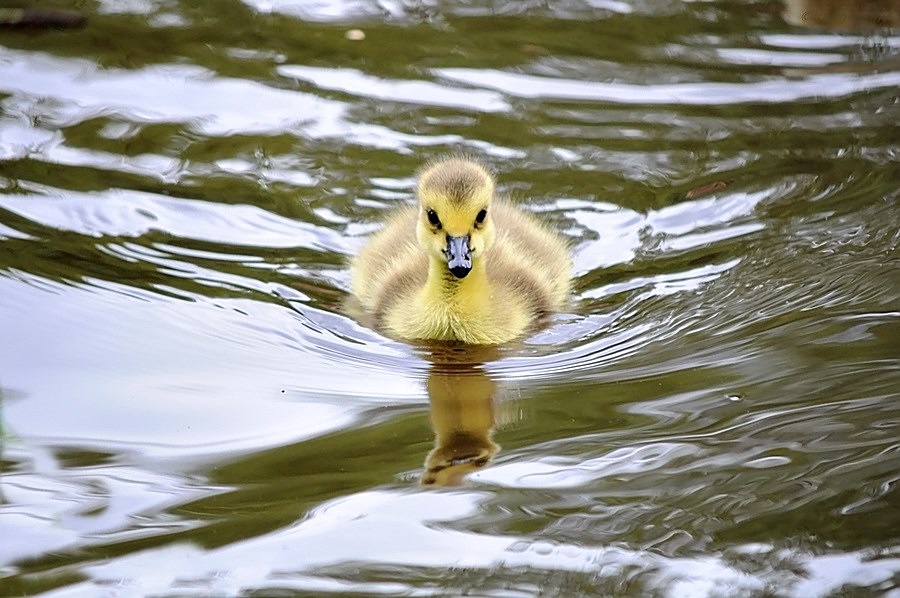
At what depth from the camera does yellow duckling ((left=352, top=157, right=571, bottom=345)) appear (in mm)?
4645

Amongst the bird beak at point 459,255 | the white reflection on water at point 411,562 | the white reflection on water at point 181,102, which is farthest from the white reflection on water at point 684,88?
the white reflection on water at point 411,562

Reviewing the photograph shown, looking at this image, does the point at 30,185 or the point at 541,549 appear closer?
the point at 541,549

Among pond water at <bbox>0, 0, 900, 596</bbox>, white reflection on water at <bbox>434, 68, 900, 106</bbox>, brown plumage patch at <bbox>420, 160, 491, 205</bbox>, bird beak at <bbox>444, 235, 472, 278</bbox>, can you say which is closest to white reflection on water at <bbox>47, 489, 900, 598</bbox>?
pond water at <bbox>0, 0, 900, 596</bbox>

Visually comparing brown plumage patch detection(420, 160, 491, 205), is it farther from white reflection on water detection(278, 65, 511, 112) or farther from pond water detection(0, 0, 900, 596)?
white reflection on water detection(278, 65, 511, 112)

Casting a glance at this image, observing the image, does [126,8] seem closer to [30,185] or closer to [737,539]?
[30,185]

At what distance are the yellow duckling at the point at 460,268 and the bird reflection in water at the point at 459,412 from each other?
0.13 m

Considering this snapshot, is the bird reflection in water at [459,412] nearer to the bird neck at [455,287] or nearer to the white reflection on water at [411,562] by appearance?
the bird neck at [455,287]

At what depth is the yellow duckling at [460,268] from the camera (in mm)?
4645

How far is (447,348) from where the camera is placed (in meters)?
4.77

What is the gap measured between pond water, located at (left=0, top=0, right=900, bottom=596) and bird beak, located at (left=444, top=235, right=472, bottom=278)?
33cm

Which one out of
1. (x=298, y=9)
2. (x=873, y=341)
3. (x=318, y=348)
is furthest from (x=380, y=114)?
(x=873, y=341)

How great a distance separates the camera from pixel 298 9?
24.0ft

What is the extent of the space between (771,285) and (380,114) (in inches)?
90.4

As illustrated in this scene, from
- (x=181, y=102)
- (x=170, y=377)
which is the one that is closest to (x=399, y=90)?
(x=181, y=102)
